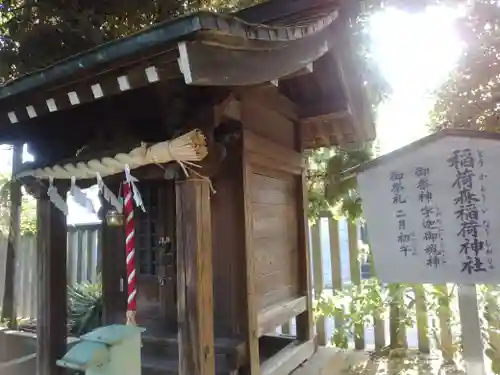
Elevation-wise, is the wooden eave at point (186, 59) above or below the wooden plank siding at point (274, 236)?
above

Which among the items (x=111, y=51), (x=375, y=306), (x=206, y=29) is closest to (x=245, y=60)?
(x=206, y=29)

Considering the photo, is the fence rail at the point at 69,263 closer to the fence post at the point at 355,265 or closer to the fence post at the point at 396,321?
the fence post at the point at 355,265

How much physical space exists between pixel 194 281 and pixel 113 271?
5.01ft

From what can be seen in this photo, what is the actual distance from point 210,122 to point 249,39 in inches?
29.1

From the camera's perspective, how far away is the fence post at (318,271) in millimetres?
5230

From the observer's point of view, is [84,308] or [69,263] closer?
[84,308]

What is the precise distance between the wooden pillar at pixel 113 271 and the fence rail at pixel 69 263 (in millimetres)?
2946

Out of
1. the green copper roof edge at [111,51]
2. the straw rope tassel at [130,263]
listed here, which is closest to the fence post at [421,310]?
the straw rope tassel at [130,263]

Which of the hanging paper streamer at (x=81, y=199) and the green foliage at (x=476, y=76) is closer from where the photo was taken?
the hanging paper streamer at (x=81, y=199)

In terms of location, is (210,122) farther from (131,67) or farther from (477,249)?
(477,249)

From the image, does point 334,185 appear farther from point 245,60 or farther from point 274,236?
point 245,60

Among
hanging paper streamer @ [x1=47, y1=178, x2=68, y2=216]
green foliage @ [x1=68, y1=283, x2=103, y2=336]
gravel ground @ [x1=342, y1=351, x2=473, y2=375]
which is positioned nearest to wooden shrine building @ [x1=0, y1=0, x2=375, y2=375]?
hanging paper streamer @ [x1=47, y1=178, x2=68, y2=216]

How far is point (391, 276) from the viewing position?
2.64 meters

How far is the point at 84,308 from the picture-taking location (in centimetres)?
551
